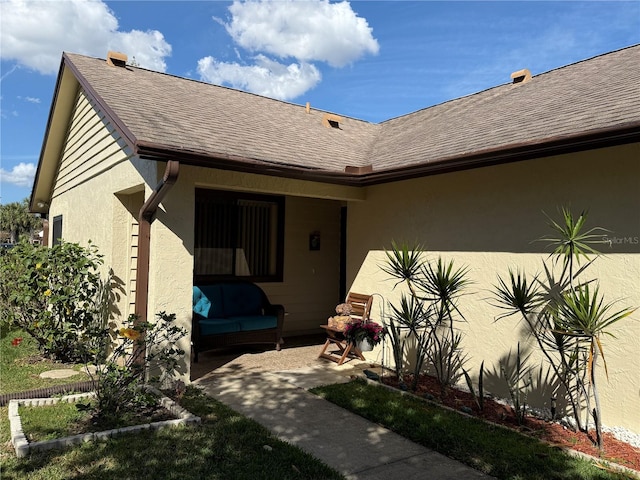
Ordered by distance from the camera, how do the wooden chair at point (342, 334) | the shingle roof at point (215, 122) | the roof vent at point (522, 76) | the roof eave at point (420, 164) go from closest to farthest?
the roof eave at point (420, 164), the shingle roof at point (215, 122), the wooden chair at point (342, 334), the roof vent at point (522, 76)

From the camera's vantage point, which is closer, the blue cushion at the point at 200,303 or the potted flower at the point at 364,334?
the potted flower at the point at 364,334

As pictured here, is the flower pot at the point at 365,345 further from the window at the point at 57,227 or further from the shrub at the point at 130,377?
the window at the point at 57,227

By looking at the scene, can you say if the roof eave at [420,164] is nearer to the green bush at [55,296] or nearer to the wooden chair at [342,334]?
the wooden chair at [342,334]

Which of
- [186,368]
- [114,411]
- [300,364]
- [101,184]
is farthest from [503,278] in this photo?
[101,184]

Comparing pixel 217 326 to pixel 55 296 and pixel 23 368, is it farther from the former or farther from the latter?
pixel 23 368

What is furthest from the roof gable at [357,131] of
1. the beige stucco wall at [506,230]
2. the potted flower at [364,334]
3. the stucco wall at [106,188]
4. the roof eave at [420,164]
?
the potted flower at [364,334]

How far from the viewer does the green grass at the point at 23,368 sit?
5.50 meters

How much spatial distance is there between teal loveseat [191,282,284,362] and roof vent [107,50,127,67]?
4.52 meters

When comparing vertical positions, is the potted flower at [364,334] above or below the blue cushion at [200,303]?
below

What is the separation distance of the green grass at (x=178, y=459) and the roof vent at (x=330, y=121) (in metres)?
7.21

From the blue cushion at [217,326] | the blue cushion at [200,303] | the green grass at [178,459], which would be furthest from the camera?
the blue cushion at [200,303]

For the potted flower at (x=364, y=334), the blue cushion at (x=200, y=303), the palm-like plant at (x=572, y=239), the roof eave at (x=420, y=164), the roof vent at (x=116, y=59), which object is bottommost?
the potted flower at (x=364, y=334)

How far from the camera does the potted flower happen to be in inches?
263

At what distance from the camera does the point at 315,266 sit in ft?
31.7
